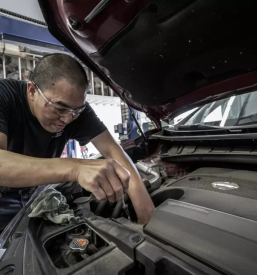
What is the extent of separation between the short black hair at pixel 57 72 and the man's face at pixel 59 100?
0.08 feet

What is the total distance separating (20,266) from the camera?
1.86 ft

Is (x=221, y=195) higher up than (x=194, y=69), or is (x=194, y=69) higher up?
(x=194, y=69)

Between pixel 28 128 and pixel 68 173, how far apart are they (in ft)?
2.23

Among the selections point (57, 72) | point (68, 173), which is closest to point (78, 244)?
point (68, 173)

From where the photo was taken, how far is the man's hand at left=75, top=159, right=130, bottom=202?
614 millimetres

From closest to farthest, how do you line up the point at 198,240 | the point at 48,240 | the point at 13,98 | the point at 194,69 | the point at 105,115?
the point at 198,240, the point at 48,240, the point at 194,69, the point at 13,98, the point at 105,115

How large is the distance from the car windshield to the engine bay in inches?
15.5

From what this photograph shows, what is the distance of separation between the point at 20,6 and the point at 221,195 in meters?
1.38

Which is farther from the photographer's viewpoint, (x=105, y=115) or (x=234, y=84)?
(x=105, y=115)

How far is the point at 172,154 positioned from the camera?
52.4 inches

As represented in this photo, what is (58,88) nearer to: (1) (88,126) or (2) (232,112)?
(1) (88,126)

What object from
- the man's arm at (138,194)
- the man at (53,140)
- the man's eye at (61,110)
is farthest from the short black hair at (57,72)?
the man's arm at (138,194)

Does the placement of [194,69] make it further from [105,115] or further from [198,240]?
[105,115]

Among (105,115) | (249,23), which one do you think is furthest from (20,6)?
(105,115)
